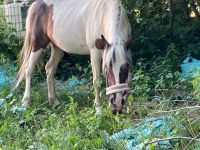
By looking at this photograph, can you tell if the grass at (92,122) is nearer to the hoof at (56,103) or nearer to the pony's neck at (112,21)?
the hoof at (56,103)

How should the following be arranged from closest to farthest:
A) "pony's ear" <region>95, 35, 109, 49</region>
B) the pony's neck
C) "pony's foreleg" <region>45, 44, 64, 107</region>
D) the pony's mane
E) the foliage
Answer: the pony's mane < the pony's neck < "pony's ear" <region>95, 35, 109, 49</region> < "pony's foreleg" <region>45, 44, 64, 107</region> < the foliage

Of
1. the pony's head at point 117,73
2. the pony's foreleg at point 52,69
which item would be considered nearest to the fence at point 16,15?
the pony's foreleg at point 52,69

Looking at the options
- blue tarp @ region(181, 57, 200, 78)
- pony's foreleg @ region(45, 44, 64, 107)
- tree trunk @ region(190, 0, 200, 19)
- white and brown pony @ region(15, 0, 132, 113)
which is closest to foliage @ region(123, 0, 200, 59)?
tree trunk @ region(190, 0, 200, 19)

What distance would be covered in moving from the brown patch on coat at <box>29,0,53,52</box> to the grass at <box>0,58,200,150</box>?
2.28ft

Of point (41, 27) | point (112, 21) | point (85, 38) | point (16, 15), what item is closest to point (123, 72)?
point (112, 21)

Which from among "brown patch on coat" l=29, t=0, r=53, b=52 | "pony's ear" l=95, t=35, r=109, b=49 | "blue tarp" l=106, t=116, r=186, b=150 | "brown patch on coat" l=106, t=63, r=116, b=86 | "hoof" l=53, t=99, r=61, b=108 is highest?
"brown patch on coat" l=29, t=0, r=53, b=52

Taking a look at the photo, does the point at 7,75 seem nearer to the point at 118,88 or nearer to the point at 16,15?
the point at 16,15

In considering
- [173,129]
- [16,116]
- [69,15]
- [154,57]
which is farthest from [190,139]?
[154,57]

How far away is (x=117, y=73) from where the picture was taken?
17.9 ft

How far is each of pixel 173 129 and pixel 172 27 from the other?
4672 millimetres

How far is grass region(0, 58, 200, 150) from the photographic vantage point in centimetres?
438

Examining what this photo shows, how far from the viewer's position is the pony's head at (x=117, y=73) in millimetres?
5375

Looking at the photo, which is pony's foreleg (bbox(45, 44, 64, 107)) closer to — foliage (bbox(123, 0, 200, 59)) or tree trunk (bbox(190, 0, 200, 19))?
foliage (bbox(123, 0, 200, 59))

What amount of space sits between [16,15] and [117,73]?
4.85 meters
